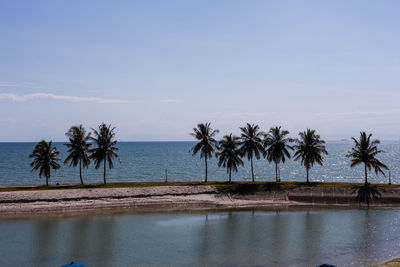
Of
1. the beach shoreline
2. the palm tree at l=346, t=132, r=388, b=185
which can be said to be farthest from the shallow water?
the palm tree at l=346, t=132, r=388, b=185

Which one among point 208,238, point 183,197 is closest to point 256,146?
point 183,197

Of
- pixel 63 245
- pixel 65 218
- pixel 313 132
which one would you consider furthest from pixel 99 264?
pixel 313 132

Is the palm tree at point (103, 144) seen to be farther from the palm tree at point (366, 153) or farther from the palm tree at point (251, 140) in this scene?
the palm tree at point (366, 153)

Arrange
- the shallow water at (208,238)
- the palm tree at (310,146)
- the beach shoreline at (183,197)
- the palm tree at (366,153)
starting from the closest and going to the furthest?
the shallow water at (208,238) < the beach shoreline at (183,197) < the palm tree at (366,153) < the palm tree at (310,146)

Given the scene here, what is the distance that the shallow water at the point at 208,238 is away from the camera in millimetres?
35812

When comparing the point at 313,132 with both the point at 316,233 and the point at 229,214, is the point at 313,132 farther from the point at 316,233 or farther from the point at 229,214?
the point at 316,233

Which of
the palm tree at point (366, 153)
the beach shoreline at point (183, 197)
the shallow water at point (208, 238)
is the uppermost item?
the palm tree at point (366, 153)

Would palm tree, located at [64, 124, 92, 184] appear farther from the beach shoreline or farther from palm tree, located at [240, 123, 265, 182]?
palm tree, located at [240, 123, 265, 182]

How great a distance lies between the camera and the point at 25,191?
65.5 meters

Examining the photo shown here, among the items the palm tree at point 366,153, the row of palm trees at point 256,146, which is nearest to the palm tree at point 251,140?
the row of palm trees at point 256,146

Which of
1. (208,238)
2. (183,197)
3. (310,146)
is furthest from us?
(310,146)

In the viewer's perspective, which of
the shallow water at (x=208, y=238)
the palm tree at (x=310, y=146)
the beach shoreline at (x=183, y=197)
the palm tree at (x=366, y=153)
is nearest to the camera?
the shallow water at (x=208, y=238)

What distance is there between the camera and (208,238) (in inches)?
1764

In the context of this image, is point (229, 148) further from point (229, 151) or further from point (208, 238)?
point (208, 238)
